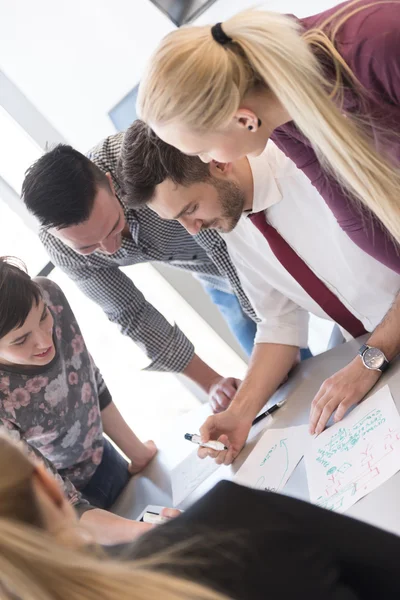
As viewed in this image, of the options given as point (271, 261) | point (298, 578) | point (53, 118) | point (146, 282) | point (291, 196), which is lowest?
point (146, 282)

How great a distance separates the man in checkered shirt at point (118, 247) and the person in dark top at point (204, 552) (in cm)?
105

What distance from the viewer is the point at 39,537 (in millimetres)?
467

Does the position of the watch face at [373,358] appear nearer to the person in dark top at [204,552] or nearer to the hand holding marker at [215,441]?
the hand holding marker at [215,441]

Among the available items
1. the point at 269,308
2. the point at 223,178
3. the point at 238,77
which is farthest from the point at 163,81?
the point at 269,308

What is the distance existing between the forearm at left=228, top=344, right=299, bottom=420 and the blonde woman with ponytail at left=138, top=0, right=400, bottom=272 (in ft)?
1.85

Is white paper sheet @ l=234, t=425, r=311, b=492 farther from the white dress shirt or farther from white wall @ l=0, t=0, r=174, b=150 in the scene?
white wall @ l=0, t=0, r=174, b=150

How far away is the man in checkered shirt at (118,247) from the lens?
1575 millimetres

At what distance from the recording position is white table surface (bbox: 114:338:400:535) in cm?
94

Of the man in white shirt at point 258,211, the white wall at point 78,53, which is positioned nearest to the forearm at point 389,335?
the man in white shirt at point 258,211

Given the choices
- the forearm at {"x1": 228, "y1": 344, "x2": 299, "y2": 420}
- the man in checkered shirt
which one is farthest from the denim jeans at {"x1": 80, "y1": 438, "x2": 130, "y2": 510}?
the forearm at {"x1": 228, "y1": 344, "x2": 299, "y2": 420}

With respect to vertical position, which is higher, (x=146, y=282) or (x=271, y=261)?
(x=271, y=261)

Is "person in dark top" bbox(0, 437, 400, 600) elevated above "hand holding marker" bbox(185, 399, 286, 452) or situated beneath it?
elevated above

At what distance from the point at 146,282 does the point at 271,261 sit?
159cm

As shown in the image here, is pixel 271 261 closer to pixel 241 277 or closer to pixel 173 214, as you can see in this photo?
pixel 241 277
